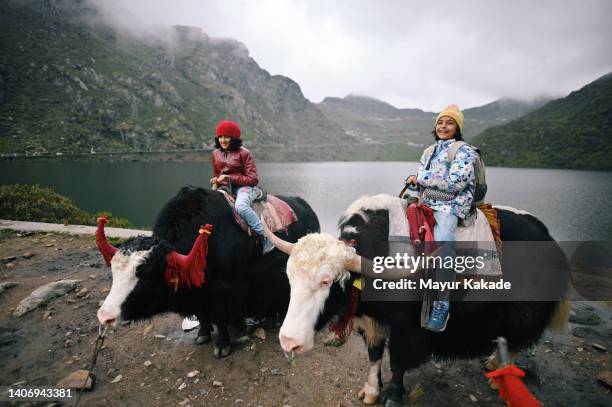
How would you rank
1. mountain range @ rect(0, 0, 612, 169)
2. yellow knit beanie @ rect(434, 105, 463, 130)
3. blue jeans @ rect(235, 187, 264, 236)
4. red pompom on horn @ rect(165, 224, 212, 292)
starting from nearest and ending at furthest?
yellow knit beanie @ rect(434, 105, 463, 130) → red pompom on horn @ rect(165, 224, 212, 292) → blue jeans @ rect(235, 187, 264, 236) → mountain range @ rect(0, 0, 612, 169)

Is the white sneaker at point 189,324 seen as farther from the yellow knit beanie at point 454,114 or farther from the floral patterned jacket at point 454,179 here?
the yellow knit beanie at point 454,114

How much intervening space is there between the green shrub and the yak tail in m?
10.6

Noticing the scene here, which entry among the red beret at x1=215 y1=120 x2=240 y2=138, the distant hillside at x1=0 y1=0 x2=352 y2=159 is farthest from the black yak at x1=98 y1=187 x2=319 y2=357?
the distant hillside at x1=0 y1=0 x2=352 y2=159

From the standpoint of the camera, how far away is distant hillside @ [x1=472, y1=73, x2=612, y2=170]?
55.7m

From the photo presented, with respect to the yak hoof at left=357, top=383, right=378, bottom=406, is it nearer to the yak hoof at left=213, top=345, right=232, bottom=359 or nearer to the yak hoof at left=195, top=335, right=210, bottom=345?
the yak hoof at left=213, top=345, right=232, bottom=359

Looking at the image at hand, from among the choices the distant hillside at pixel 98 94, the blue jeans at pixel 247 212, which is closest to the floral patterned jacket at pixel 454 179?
the blue jeans at pixel 247 212

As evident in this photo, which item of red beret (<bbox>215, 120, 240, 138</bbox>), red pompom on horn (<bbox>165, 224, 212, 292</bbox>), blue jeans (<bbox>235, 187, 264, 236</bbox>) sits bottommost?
red pompom on horn (<bbox>165, 224, 212, 292</bbox>)

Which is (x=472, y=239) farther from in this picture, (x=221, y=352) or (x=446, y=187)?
(x=221, y=352)

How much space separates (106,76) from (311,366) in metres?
107

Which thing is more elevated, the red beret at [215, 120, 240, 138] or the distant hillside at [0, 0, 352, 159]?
the distant hillside at [0, 0, 352, 159]

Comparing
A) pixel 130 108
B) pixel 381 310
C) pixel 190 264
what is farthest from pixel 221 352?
pixel 130 108

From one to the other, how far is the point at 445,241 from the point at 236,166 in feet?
9.33

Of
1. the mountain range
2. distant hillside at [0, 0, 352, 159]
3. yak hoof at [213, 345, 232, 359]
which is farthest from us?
distant hillside at [0, 0, 352, 159]

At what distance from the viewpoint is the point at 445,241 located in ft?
7.95
